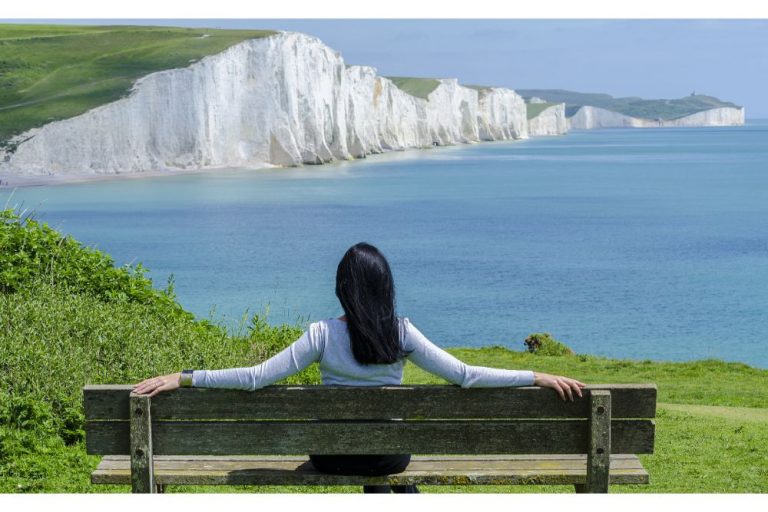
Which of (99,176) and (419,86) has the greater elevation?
(419,86)

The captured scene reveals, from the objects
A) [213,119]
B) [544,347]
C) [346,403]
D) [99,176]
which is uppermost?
[346,403]

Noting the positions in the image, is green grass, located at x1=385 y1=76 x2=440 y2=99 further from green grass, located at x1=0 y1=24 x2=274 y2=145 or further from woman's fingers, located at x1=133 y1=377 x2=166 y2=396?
woman's fingers, located at x1=133 y1=377 x2=166 y2=396

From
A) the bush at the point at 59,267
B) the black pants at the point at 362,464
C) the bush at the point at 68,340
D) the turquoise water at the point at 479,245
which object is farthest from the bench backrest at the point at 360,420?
the turquoise water at the point at 479,245

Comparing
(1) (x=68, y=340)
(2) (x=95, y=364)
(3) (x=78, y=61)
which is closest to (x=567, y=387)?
(2) (x=95, y=364)

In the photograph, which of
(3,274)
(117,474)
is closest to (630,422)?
(117,474)

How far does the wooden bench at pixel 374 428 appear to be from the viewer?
488 centimetres

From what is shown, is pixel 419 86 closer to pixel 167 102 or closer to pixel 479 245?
pixel 167 102

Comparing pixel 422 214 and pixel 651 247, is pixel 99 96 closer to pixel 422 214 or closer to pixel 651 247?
pixel 422 214

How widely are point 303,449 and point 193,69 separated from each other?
85.1 m

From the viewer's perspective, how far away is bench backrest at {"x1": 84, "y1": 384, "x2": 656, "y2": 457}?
488 cm

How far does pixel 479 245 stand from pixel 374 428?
53.7m

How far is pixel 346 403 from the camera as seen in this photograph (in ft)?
16.1

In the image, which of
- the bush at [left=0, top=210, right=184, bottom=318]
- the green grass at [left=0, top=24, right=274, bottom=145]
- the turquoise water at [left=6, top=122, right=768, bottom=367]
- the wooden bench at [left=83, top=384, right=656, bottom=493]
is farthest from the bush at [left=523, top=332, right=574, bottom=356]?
the green grass at [left=0, top=24, right=274, bottom=145]

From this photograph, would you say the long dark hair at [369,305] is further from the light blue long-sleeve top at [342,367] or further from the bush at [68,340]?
the bush at [68,340]
